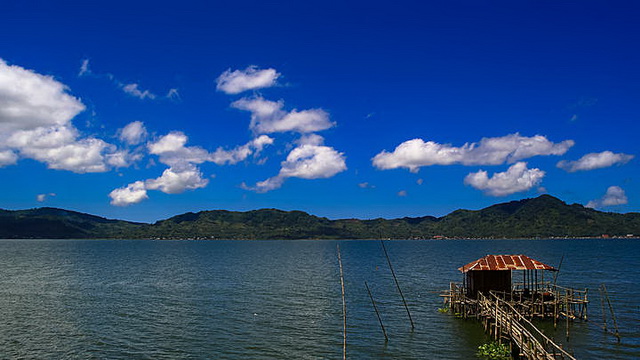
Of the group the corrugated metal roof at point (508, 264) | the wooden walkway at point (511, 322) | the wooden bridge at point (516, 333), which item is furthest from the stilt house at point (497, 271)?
the wooden bridge at point (516, 333)

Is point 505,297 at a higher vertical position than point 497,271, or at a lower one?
lower

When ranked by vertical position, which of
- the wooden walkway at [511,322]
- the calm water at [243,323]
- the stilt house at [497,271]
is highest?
the stilt house at [497,271]

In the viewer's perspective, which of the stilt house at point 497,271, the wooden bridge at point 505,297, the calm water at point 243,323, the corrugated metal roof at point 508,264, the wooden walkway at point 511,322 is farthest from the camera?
the stilt house at point 497,271

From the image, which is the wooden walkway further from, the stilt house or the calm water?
the calm water

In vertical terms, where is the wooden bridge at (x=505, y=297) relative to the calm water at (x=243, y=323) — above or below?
above

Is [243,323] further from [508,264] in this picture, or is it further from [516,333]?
[508,264]

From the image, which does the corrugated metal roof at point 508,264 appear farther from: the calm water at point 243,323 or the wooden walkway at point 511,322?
the calm water at point 243,323

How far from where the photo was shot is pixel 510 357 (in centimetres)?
3155

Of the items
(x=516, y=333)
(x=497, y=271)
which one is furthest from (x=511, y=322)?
(x=497, y=271)

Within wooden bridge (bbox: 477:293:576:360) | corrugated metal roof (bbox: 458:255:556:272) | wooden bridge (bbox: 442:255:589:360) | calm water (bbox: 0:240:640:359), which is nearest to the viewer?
wooden bridge (bbox: 477:293:576:360)

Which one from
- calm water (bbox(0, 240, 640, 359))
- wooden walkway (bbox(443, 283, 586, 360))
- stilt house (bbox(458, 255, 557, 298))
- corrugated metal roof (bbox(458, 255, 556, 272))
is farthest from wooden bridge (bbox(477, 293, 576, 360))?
corrugated metal roof (bbox(458, 255, 556, 272))

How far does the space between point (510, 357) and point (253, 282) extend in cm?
5250

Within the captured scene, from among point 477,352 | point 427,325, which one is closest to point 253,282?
point 427,325

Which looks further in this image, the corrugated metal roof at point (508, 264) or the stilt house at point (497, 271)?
the stilt house at point (497, 271)
